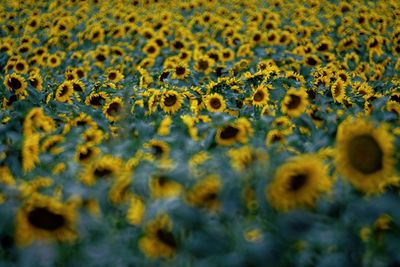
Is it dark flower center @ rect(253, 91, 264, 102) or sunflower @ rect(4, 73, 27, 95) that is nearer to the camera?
dark flower center @ rect(253, 91, 264, 102)

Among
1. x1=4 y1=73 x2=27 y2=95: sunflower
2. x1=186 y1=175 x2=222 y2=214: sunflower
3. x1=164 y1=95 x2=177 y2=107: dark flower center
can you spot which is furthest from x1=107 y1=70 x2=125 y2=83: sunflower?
x1=186 y1=175 x2=222 y2=214: sunflower

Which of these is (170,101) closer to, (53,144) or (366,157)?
(53,144)

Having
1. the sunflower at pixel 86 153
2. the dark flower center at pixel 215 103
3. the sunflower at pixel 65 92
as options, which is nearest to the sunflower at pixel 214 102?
the dark flower center at pixel 215 103

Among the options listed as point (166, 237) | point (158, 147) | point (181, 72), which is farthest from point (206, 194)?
point (181, 72)

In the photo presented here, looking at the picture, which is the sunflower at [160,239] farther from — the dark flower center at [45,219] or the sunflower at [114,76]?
the sunflower at [114,76]

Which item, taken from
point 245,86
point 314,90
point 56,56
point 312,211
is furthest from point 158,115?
point 56,56

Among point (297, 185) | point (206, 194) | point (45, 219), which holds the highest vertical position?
point (297, 185)

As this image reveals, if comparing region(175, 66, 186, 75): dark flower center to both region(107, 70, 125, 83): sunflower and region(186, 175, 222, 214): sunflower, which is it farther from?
region(186, 175, 222, 214): sunflower

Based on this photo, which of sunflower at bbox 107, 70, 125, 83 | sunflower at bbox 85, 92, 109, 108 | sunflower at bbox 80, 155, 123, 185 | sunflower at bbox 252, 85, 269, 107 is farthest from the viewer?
sunflower at bbox 107, 70, 125, 83
